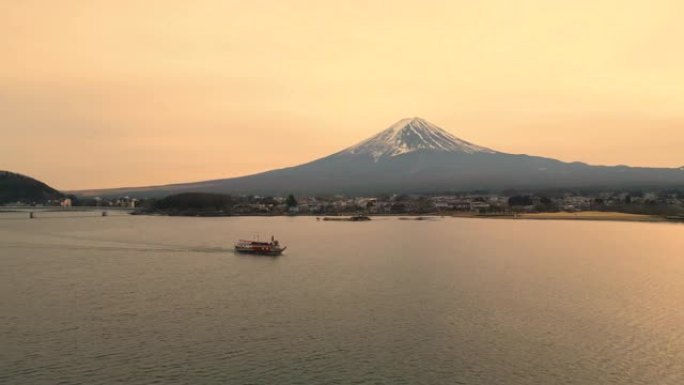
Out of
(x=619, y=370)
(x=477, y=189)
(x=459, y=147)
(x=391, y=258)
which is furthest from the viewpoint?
(x=459, y=147)

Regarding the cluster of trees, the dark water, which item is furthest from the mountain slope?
the dark water

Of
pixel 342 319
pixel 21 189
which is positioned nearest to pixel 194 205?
pixel 21 189

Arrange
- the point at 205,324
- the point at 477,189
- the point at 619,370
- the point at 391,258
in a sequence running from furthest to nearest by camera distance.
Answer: the point at 477,189 < the point at 391,258 < the point at 205,324 < the point at 619,370

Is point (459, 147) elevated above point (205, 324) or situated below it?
above

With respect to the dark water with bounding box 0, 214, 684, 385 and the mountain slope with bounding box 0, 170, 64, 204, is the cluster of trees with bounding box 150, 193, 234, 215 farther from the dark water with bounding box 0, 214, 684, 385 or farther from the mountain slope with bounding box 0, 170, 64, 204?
the dark water with bounding box 0, 214, 684, 385

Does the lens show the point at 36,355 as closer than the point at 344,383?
No

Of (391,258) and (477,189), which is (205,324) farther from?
(477,189)

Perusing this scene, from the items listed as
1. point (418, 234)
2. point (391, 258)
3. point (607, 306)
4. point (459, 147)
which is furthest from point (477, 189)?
point (607, 306)
